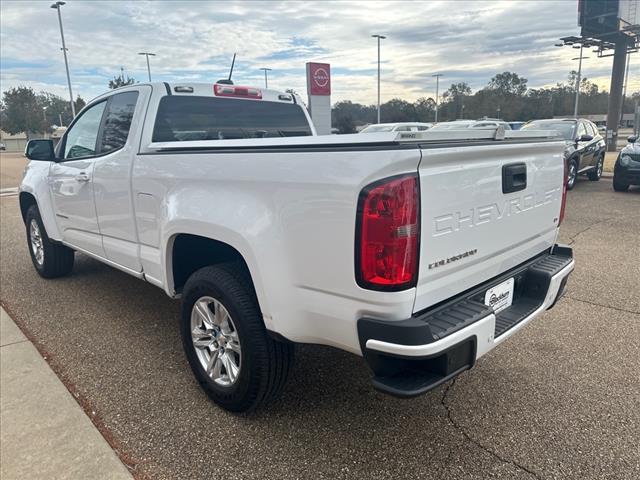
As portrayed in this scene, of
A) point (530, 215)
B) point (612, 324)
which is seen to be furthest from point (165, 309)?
point (612, 324)

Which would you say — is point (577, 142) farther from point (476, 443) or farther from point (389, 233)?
point (389, 233)

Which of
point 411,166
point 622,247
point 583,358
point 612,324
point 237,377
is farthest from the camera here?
point 622,247

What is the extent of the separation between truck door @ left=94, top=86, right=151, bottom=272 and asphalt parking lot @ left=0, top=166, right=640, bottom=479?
2.47ft

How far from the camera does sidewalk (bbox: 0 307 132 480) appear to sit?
2.44 metres

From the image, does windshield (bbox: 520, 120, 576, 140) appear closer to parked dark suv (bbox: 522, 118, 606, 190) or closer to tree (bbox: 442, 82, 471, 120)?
parked dark suv (bbox: 522, 118, 606, 190)

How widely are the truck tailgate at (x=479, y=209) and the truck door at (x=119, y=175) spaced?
2.24 metres

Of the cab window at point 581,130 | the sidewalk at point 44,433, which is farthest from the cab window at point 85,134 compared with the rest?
the cab window at point 581,130

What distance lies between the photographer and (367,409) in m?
2.89

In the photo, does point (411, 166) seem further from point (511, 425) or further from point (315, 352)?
point (315, 352)

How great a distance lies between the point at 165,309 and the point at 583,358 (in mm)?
3465

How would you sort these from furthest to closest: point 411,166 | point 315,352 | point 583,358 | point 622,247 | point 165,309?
point 622,247
point 165,309
point 315,352
point 583,358
point 411,166

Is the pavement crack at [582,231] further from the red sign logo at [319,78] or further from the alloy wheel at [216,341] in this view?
the red sign logo at [319,78]

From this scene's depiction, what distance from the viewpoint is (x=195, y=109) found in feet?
12.4

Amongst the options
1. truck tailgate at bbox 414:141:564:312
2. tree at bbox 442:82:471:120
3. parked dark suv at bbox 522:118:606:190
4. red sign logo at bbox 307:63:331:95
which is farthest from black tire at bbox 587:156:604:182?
tree at bbox 442:82:471:120
